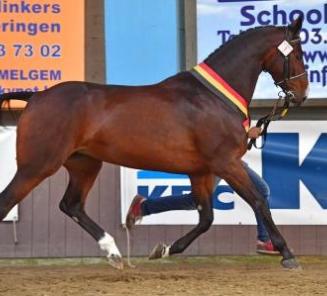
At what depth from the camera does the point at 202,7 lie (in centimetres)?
900

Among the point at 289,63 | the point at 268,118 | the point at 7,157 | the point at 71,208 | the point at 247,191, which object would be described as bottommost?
the point at 71,208

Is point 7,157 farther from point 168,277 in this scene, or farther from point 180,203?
point 168,277

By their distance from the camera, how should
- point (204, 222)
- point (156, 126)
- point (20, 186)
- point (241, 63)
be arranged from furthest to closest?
point (204, 222) → point (241, 63) → point (156, 126) → point (20, 186)

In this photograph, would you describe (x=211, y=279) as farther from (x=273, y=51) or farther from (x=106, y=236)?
(x=273, y=51)

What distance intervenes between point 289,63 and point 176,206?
1679mm

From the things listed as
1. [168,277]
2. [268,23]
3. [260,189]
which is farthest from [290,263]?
[268,23]

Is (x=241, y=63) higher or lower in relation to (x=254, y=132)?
higher

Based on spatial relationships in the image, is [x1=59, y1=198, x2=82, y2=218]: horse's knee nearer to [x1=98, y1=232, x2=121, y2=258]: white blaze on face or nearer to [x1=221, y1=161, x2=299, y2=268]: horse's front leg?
[x1=98, y1=232, x2=121, y2=258]: white blaze on face

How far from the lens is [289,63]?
24.9 feet

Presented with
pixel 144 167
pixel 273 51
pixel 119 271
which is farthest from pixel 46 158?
pixel 273 51

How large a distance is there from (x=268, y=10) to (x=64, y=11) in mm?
1964

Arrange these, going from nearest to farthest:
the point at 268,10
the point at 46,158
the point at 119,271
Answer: the point at 46,158 → the point at 119,271 → the point at 268,10

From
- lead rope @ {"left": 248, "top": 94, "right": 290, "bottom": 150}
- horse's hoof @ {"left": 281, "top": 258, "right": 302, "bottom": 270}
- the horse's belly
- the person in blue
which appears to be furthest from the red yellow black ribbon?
horse's hoof @ {"left": 281, "top": 258, "right": 302, "bottom": 270}

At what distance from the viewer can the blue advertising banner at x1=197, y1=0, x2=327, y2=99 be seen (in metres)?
8.90
